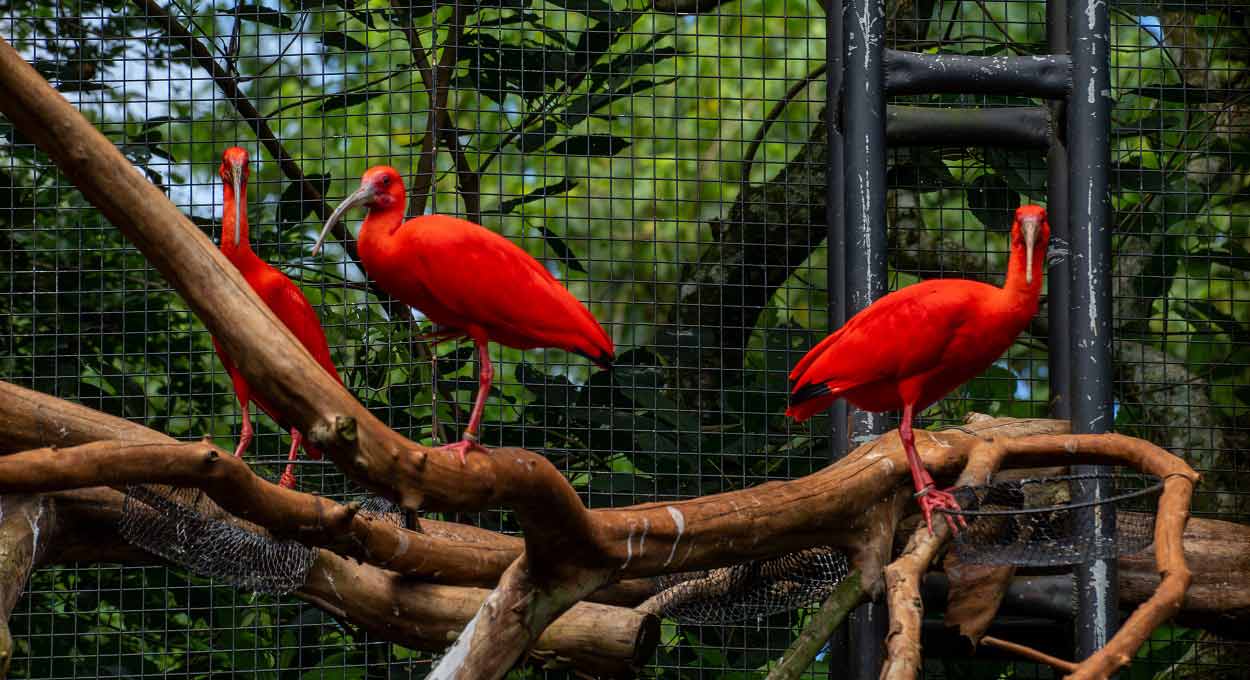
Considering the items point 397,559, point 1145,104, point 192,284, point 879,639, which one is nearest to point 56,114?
point 192,284

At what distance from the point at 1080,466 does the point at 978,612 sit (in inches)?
14.7

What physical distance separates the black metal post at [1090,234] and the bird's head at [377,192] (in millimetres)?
1367

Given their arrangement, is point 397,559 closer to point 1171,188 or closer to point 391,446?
point 391,446

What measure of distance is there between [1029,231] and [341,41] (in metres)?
1.90

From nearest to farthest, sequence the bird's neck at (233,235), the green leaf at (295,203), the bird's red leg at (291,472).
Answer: the bird's neck at (233,235), the bird's red leg at (291,472), the green leaf at (295,203)

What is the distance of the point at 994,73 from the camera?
3072 mm

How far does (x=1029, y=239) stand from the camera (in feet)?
10.2

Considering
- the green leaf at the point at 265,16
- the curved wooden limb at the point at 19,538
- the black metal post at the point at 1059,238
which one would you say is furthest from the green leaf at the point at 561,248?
the curved wooden limb at the point at 19,538

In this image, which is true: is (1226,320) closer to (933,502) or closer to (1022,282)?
(1022,282)

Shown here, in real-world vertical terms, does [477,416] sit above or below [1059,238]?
below

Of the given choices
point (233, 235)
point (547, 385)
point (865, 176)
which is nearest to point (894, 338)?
point (865, 176)

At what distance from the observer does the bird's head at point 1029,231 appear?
3.10m

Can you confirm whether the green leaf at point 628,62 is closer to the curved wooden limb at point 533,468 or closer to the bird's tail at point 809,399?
the bird's tail at point 809,399

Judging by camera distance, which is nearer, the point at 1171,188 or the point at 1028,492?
the point at 1028,492
